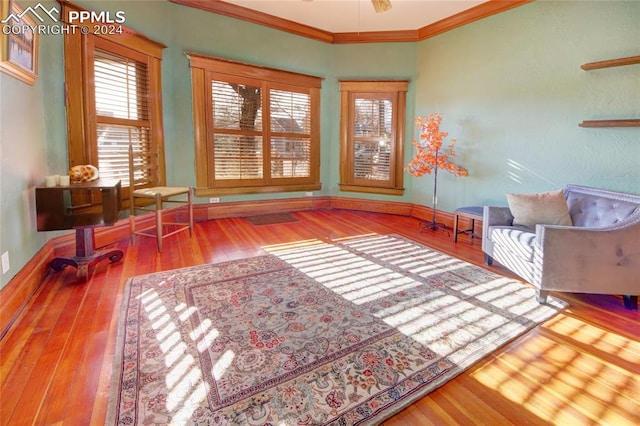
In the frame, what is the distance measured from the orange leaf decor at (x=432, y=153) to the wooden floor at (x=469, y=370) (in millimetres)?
2458

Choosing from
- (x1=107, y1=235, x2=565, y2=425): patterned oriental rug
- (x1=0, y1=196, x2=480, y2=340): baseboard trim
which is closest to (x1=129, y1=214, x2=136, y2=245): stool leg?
(x1=0, y1=196, x2=480, y2=340): baseboard trim

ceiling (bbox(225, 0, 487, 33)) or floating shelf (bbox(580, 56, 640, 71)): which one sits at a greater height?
ceiling (bbox(225, 0, 487, 33))

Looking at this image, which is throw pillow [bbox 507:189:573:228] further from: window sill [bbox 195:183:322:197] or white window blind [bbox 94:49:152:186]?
white window blind [bbox 94:49:152:186]

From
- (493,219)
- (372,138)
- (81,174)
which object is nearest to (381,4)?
Answer: (493,219)

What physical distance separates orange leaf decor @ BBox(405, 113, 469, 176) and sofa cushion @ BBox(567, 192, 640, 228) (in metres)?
1.61

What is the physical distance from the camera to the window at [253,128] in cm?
503

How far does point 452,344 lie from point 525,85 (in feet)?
11.4

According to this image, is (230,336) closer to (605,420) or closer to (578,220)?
(605,420)

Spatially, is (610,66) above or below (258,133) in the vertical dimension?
above

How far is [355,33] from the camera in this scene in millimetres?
5840

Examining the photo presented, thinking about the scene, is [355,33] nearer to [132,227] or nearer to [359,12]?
[359,12]

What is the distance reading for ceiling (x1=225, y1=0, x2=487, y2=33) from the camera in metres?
4.67

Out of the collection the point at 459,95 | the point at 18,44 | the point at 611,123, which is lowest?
the point at 611,123

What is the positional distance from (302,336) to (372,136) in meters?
4.57
